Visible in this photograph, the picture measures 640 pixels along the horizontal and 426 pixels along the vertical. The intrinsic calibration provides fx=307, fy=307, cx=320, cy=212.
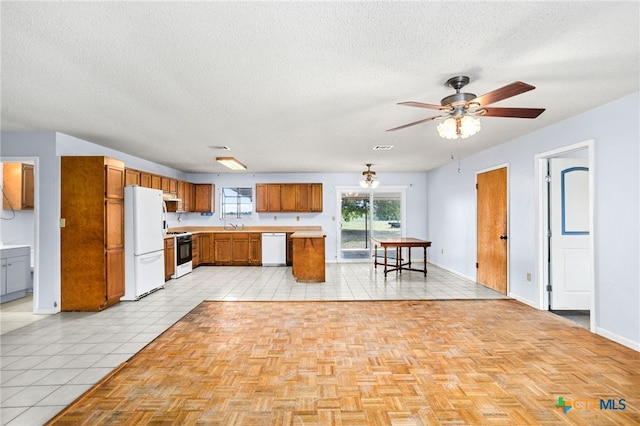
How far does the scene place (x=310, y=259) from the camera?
5820 millimetres

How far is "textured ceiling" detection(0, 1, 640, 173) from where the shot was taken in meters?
→ 1.67

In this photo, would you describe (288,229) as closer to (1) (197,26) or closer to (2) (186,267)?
(2) (186,267)

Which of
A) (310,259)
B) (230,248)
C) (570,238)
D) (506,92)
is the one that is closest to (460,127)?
(506,92)

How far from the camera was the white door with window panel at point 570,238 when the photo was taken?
13.3ft

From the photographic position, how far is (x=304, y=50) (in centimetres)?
203

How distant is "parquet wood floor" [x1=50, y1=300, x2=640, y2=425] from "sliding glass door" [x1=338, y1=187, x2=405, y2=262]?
14.4 ft

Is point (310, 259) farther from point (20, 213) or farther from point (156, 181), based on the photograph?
point (20, 213)

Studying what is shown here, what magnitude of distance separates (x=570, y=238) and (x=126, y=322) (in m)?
5.74

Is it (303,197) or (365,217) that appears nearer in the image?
(303,197)

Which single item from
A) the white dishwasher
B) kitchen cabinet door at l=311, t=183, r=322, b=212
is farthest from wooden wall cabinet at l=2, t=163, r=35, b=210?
kitchen cabinet door at l=311, t=183, r=322, b=212

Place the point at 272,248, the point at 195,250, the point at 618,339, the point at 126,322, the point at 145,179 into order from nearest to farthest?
the point at 618,339
the point at 126,322
the point at 145,179
the point at 195,250
the point at 272,248

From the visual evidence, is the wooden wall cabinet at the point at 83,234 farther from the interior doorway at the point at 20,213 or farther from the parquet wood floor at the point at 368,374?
the parquet wood floor at the point at 368,374

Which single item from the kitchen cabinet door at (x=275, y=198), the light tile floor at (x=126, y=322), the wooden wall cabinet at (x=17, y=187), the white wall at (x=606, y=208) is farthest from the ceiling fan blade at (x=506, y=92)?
the wooden wall cabinet at (x=17, y=187)

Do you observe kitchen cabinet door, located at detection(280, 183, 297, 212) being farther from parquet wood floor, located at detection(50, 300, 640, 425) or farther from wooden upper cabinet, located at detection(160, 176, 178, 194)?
parquet wood floor, located at detection(50, 300, 640, 425)
